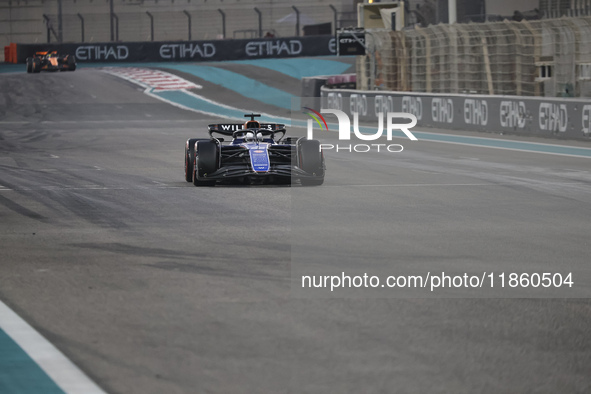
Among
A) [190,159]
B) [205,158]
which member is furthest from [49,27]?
[205,158]

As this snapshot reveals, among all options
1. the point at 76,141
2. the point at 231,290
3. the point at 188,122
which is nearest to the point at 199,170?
the point at 231,290

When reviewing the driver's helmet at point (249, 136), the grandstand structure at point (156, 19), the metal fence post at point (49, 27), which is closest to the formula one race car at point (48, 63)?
the metal fence post at point (49, 27)

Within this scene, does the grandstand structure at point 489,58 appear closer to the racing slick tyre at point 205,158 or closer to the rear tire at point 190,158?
the rear tire at point 190,158

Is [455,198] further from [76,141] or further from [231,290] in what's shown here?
[76,141]

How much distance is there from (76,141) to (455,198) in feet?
42.9

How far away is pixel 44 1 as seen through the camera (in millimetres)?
61438

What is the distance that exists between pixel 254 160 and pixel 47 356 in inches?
329

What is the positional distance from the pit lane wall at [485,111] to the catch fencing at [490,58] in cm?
131

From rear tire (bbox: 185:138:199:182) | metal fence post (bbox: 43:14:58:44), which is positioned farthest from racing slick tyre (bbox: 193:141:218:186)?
metal fence post (bbox: 43:14:58:44)

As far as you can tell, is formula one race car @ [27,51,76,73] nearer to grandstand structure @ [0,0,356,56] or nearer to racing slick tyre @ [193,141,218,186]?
grandstand structure @ [0,0,356,56]

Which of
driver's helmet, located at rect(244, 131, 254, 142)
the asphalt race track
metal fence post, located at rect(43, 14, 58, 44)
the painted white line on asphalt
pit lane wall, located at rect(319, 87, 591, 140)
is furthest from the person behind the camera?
metal fence post, located at rect(43, 14, 58, 44)

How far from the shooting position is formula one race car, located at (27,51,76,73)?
154 ft

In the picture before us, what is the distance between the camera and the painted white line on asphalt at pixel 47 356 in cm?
476

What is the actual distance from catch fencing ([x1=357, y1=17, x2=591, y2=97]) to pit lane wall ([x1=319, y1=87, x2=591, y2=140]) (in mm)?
1310
